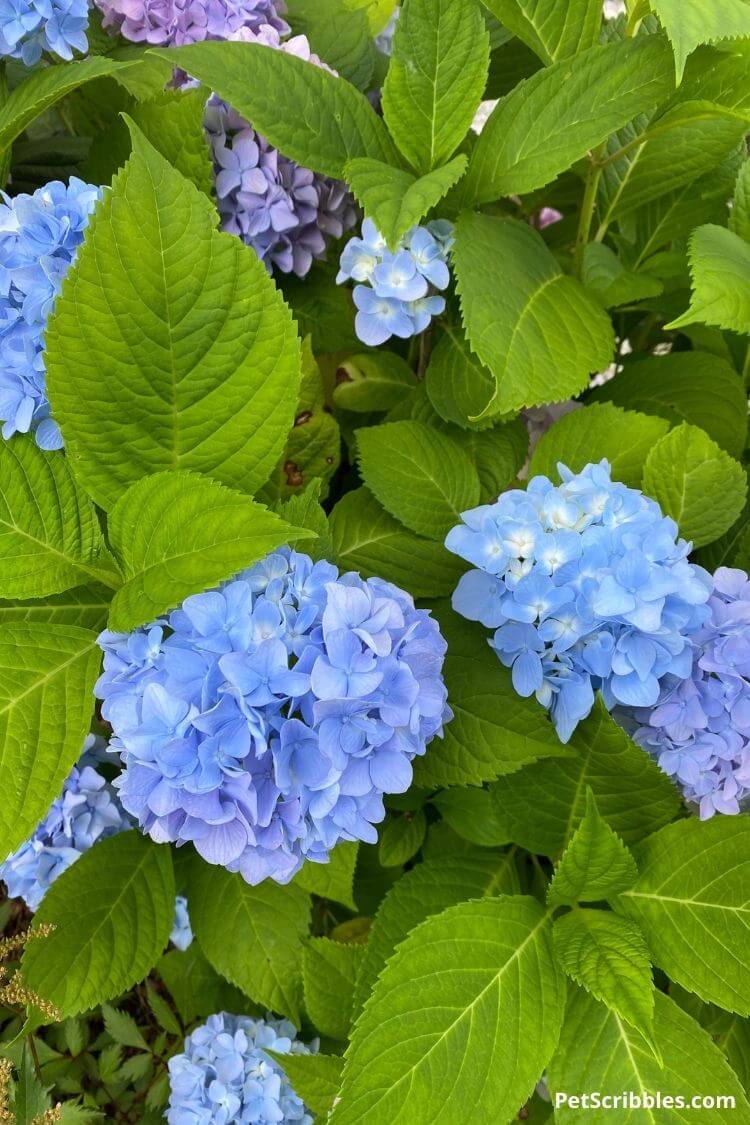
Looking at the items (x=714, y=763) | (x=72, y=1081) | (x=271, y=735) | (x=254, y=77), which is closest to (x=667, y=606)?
(x=714, y=763)

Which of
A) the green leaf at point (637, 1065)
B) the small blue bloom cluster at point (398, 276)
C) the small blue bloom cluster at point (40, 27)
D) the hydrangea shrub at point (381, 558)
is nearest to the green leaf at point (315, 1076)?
the hydrangea shrub at point (381, 558)

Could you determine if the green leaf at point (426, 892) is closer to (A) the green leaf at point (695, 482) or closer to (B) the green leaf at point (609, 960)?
(B) the green leaf at point (609, 960)

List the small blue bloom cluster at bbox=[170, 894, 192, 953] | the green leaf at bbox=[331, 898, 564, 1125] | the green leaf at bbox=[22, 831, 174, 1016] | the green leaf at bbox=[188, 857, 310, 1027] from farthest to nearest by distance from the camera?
the small blue bloom cluster at bbox=[170, 894, 192, 953] → the green leaf at bbox=[188, 857, 310, 1027] → the green leaf at bbox=[22, 831, 174, 1016] → the green leaf at bbox=[331, 898, 564, 1125]

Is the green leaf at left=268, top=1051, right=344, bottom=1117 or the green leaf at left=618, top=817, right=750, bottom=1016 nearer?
the green leaf at left=618, top=817, right=750, bottom=1016

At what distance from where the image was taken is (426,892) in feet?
3.32

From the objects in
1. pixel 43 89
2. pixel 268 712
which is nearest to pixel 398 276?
pixel 43 89

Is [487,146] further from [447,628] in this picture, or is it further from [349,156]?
[447,628]

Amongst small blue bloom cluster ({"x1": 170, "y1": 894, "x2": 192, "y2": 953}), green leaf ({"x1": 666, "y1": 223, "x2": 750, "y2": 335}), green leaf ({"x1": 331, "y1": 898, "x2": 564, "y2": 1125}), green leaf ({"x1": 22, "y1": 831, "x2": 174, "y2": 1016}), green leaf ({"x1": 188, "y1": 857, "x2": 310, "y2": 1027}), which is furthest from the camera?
small blue bloom cluster ({"x1": 170, "y1": 894, "x2": 192, "y2": 953})

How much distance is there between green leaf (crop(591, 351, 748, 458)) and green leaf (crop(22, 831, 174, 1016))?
866mm

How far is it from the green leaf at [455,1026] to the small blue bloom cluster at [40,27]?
97 cm

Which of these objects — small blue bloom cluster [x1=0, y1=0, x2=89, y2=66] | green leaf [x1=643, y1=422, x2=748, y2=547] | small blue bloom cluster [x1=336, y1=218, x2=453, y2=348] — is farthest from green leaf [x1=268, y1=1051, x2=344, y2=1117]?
small blue bloom cluster [x1=0, y1=0, x2=89, y2=66]

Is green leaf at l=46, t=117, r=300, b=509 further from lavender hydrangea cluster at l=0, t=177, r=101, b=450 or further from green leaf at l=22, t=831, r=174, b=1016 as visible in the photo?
green leaf at l=22, t=831, r=174, b=1016

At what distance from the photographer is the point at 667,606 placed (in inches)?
31.0

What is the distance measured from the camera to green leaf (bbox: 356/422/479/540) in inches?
38.2
